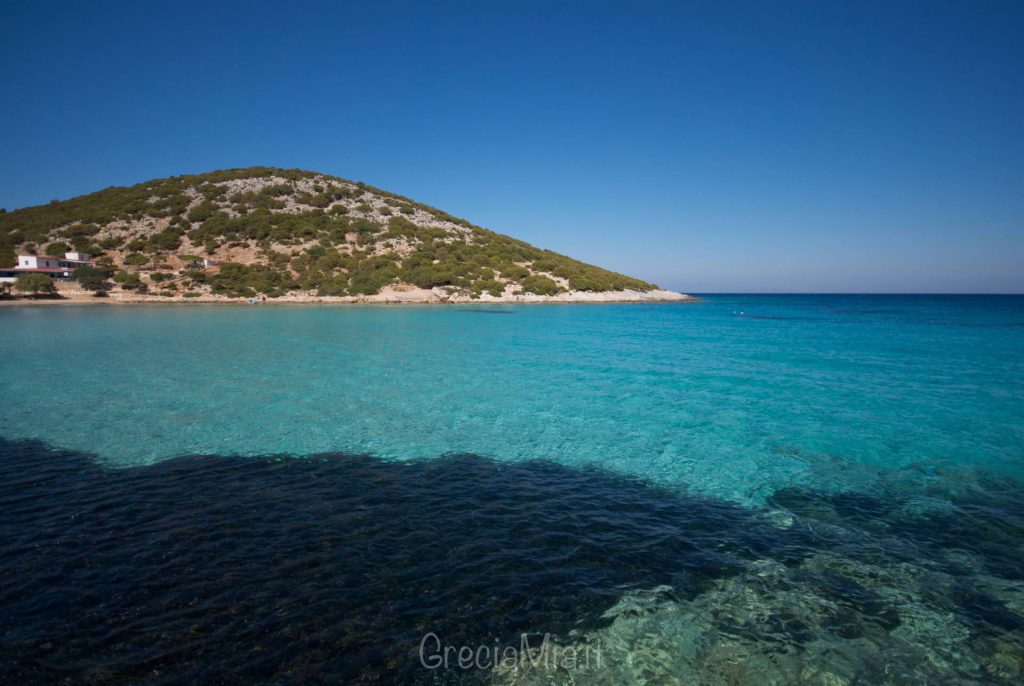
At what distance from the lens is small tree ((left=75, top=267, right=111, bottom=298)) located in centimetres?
6475

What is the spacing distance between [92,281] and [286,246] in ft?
86.1

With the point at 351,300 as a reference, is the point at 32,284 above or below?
above

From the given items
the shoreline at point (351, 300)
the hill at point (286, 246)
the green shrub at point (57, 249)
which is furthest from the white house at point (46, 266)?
the shoreline at point (351, 300)

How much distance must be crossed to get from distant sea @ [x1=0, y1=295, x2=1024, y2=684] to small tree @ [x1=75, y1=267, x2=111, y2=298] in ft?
203

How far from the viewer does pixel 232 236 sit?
82188 millimetres

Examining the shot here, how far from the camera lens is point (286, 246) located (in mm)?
81312

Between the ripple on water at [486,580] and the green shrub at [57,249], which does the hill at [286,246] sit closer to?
the green shrub at [57,249]

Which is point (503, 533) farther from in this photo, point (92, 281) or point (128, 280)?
point (92, 281)

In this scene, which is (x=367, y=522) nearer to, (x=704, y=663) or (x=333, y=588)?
(x=333, y=588)

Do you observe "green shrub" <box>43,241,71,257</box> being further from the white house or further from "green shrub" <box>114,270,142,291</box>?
"green shrub" <box>114,270,142,291</box>

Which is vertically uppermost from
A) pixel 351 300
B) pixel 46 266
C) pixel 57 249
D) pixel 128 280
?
pixel 57 249

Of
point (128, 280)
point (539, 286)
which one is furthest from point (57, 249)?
point (539, 286)

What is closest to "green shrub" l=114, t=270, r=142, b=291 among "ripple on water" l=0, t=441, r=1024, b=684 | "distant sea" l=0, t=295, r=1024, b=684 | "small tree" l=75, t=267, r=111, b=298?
"small tree" l=75, t=267, r=111, b=298

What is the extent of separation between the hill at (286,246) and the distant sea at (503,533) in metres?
57.3
